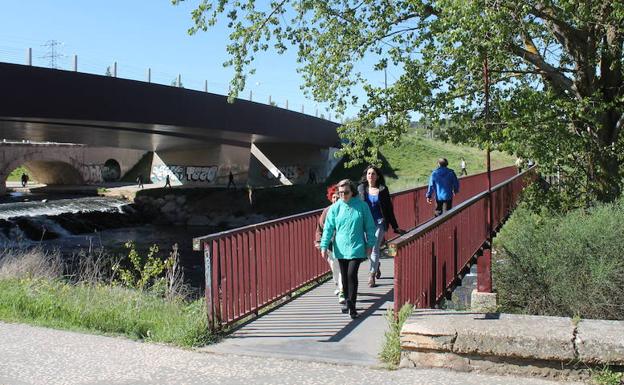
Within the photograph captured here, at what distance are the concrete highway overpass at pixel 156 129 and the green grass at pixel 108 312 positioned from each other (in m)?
13.9

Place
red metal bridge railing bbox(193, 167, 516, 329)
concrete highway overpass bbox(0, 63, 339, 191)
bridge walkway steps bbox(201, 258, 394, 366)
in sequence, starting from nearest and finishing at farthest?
bridge walkway steps bbox(201, 258, 394, 366) < red metal bridge railing bbox(193, 167, 516, 329) < concrete highway overpass bbox(0, 63, 339, 191)

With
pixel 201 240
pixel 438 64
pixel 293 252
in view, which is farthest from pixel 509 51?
pixel 201 240

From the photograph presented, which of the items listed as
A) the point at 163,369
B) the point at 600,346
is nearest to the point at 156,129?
the point at 163,369

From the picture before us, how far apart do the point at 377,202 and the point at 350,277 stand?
186cm

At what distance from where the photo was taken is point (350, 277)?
21.5 ft

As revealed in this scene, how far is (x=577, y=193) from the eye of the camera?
12648 millimetres

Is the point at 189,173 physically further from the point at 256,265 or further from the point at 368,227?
the point at 368,227

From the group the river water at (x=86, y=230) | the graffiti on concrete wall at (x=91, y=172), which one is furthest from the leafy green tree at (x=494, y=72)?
the graffiti on concrete wall at (x=91, y=172)

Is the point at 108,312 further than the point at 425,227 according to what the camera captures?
Yes

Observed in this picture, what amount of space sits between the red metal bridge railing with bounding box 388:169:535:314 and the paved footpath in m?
0.91

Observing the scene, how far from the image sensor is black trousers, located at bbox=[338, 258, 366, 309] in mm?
6547

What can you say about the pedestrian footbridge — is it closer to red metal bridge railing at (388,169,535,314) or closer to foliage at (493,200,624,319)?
red metal bridge railing at (388,169,535,314)

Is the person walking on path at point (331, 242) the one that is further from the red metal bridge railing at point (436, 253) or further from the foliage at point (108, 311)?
the foliage at point (108, 311)

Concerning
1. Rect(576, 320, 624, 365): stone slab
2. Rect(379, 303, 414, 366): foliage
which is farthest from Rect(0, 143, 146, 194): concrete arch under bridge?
Rect(576, 320, 624, 365): stone slab
